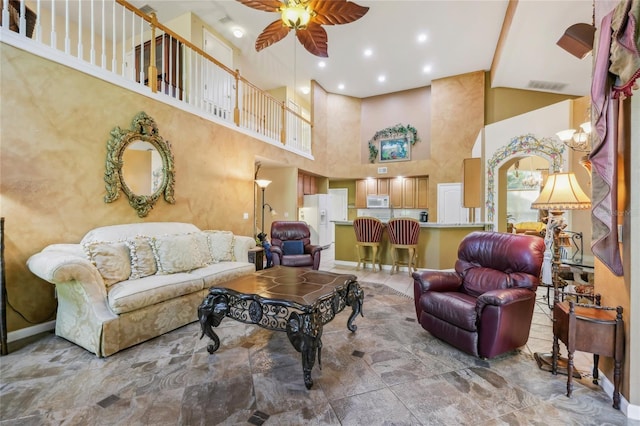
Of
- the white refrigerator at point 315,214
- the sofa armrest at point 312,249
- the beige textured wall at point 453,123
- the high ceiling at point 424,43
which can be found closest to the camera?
the high ceiling at point 424,43

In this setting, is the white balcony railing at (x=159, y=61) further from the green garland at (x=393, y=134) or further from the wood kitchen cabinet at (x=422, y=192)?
the wood kitchen cabinet at (x=422, y=192)

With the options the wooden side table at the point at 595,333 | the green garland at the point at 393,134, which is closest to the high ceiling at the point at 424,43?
the green garland at the point at 393,134

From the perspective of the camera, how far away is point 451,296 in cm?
238

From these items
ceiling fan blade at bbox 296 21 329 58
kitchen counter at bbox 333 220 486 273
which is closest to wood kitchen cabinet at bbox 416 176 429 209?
kitchen counter at bbox 333 220 486 273

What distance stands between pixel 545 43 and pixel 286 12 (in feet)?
14.7

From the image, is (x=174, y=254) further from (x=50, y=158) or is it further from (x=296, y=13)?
(x=296, y=13)

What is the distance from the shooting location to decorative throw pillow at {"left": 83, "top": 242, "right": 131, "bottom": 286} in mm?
2443

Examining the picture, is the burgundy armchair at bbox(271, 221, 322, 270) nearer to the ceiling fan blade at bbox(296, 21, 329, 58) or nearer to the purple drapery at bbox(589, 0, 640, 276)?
the ceiling fan blade at bbox(296, 21, 329, 58)

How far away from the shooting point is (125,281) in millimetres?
2561

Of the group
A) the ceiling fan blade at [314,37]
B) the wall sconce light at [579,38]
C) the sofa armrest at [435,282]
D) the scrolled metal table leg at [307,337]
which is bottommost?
the scrolled metal table leg at [307,337]

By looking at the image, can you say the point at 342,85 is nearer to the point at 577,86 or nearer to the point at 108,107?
the point at 577,86

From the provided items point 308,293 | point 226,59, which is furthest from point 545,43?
point 226,59

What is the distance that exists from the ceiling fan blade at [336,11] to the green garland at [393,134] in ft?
17.9

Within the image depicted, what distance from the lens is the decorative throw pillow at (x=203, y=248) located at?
339 centimetres
